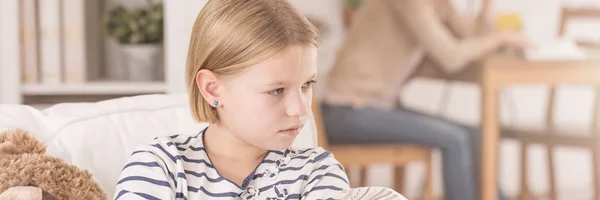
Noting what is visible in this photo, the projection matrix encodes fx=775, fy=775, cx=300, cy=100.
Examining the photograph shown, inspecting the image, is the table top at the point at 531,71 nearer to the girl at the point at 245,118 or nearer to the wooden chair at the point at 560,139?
the wooden chair at the point at 560,139

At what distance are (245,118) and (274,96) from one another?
5 cm

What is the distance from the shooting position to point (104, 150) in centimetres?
113

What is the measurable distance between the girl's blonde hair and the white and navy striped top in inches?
4.5

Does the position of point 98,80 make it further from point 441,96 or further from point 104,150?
point 441,96

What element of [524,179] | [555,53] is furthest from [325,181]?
[524,179]

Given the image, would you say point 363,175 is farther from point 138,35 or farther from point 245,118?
point 245,118

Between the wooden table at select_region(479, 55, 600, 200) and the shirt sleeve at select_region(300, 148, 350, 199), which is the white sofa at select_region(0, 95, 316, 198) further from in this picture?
the wooden table at select_region(479, 55, 600, 200)

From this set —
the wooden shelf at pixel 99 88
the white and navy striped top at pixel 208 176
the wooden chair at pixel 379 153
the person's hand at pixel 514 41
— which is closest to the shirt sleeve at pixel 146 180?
the white and navy striped top at pixel 208 176

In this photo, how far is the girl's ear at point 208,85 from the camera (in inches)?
39.3

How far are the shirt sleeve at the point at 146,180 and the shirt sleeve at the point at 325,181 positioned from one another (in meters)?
0.18

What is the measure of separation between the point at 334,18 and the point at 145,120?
2.24 meters

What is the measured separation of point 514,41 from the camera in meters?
2.52

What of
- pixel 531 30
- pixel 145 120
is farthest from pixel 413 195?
pixel 145 120

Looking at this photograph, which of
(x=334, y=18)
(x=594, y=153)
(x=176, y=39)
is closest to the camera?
(x=176, y=39)
